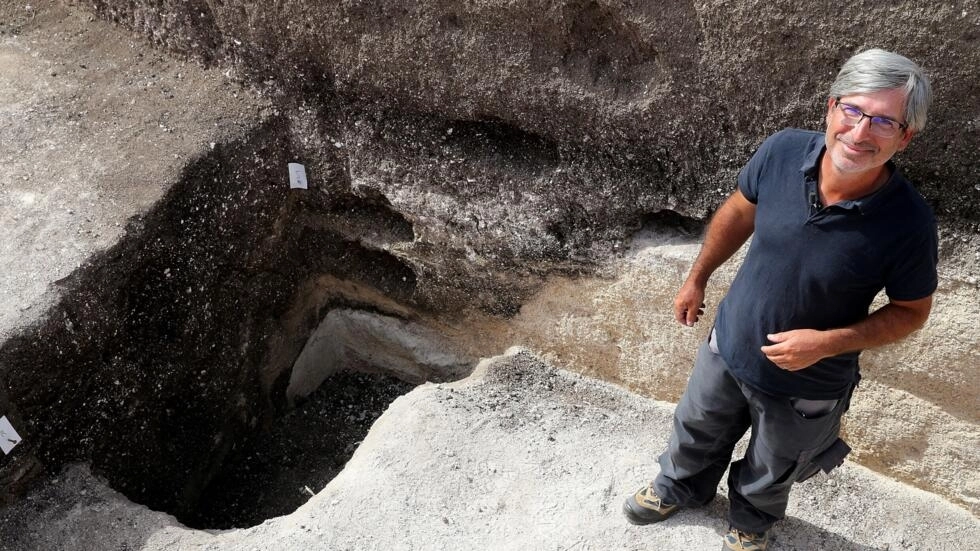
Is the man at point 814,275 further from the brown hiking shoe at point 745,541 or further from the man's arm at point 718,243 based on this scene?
the brown hiking shoe at point 745,541

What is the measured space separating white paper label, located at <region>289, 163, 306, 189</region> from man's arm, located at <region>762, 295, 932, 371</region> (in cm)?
254

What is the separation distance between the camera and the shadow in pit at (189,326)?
128 inches

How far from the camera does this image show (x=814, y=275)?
7.11 feet

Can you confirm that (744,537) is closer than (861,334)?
No

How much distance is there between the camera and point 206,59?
4023 millimetres

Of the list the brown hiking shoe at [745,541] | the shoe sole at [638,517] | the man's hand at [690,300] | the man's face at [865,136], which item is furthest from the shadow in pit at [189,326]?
the man's face at [865,136]

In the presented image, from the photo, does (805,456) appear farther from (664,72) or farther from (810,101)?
(664,72)

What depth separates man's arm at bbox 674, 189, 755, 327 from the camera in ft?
8.04

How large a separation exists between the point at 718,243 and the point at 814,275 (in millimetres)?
420

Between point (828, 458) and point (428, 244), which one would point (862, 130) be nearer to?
point (828, 458)

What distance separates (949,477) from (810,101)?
4.88 ft

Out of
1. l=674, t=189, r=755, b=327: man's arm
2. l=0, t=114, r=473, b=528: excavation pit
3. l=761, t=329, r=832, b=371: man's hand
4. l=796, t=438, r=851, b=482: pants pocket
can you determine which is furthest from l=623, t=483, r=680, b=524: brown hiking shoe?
l=0, t=114, r=473, b=528: excavation pit

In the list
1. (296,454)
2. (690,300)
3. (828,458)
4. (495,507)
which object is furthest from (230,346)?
(828,458)

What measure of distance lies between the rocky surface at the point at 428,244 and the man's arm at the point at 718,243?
24.2 inches
